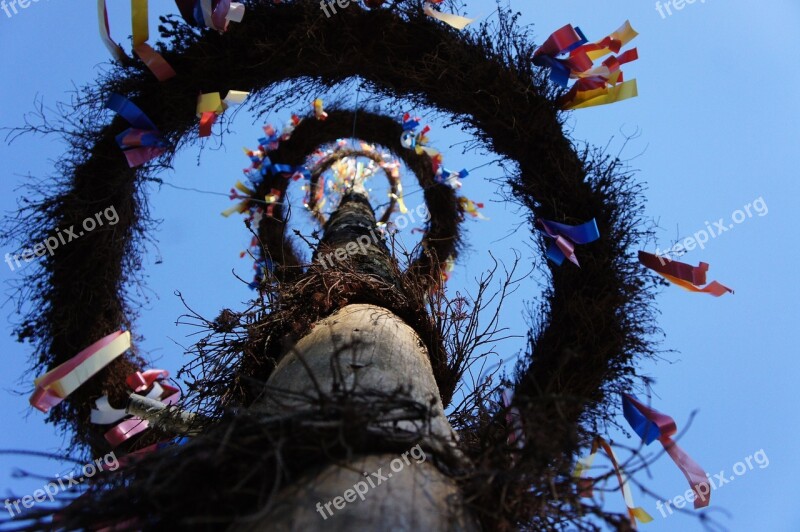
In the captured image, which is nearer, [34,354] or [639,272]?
[639,272]

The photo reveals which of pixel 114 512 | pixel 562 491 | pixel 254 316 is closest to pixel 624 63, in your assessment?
pixel 254 316

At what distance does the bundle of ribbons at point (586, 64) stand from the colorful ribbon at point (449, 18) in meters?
0.51

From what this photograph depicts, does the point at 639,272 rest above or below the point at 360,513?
above

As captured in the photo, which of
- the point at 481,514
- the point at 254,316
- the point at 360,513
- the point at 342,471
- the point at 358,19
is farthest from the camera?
the point at 358,19

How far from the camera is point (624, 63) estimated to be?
4031 millimetres

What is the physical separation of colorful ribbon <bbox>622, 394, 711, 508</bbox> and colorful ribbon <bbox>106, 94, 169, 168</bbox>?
11.2ft

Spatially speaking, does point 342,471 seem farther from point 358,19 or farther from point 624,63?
point 624,63

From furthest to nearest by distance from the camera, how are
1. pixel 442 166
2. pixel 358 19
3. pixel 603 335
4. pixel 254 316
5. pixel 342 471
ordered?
pixel 442 166 → pixel 358 19 → pixel 603 335 → pixel 254 316 → pixel 342 471

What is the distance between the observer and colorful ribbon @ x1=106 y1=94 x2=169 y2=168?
12.8 feet

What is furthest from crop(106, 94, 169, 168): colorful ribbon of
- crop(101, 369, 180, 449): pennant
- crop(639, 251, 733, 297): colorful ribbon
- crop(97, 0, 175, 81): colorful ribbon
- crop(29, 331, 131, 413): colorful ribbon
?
crop(639, 251, 733, 297): colorful ribbon

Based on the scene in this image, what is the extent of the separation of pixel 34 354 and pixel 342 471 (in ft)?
11.8

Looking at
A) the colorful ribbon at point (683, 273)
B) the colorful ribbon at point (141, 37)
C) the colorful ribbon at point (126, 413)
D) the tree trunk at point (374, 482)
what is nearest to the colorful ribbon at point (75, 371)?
the colorful ribbon at point (126, 413)

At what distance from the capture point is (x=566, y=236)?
12.3 feet

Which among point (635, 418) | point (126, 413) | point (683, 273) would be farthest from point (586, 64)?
point (126, 413)
